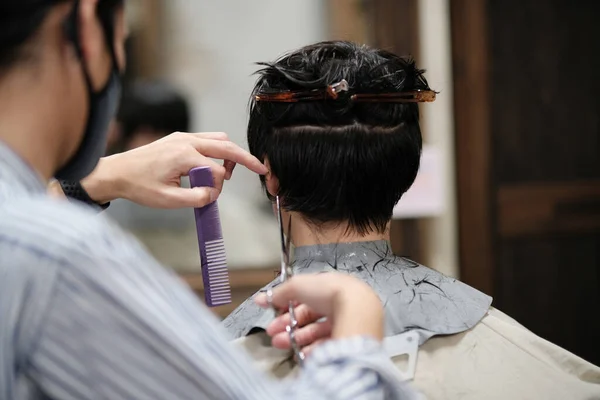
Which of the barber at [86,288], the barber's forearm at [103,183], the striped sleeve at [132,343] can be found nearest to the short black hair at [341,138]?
the barber's forearm at [103,183]

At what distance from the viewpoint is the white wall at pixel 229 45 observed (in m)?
2.89

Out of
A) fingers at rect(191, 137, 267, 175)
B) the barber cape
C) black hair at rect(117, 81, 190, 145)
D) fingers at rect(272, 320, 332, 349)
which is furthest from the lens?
black hair at rect(117, 81, 190, 145)

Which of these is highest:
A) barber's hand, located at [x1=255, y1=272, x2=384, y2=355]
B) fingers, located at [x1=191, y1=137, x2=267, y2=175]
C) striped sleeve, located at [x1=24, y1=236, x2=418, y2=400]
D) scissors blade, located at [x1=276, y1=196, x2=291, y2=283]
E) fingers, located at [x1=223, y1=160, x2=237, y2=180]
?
fingers, located at [x1=191, y1=137, x2=267, y2=175]

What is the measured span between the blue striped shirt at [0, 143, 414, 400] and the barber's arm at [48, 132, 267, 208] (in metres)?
0.50

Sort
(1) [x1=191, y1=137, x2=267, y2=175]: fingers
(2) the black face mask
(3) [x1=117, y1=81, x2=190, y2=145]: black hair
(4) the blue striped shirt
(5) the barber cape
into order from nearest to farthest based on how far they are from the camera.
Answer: (4) the blue striped shirt, (2) the black face mask, (5) the barber cape, (1) [x1=191, y1=137, x2=267, y2=175]: fingers, (3) [x1=117, y1=81, x2=190, y2=145]: black hair

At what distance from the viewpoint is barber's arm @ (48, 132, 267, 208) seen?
115 cm

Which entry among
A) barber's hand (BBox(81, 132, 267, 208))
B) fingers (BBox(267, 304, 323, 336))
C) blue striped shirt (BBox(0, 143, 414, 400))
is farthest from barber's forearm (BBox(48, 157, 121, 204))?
blue striped shirt (BBox(0, 143, 414, 400))

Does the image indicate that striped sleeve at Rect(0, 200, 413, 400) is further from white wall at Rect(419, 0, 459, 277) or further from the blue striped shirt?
white wall at Rect(419, 0, 459, 277)

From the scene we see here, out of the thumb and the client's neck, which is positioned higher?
the thumb

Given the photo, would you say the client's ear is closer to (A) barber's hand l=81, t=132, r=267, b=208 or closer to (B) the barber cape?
(A) barber's hand l=81, t=132, r=267, b=208

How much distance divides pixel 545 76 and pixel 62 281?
2849 millimetres

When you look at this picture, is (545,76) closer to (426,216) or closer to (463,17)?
(463,17)

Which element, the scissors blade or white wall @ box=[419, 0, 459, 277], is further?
white wall @ box=[419, 0, 459, 277]

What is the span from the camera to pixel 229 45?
2.91 metres
